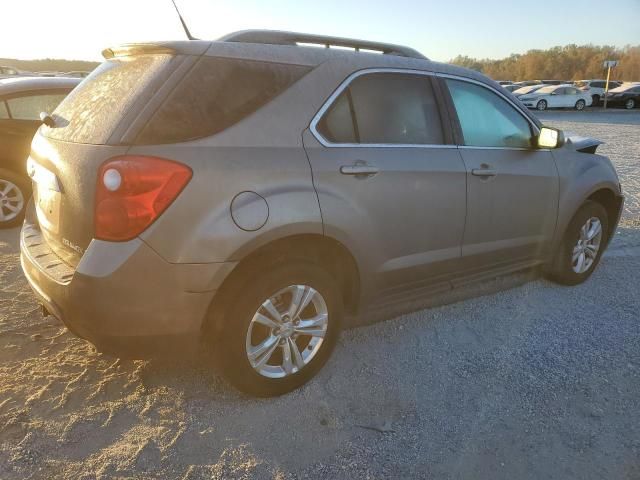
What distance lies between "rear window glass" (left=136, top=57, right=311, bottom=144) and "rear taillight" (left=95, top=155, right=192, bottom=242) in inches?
5.0

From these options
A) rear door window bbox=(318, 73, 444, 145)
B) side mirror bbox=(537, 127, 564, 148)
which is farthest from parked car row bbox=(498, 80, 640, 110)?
rear door window bbox=(318, 73, 444, 145)

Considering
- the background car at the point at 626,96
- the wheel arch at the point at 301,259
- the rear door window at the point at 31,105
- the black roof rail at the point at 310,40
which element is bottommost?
the background car at the point at 626,96

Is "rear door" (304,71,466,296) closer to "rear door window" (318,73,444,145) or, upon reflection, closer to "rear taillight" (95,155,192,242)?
"rear door window" (318,73,444,145)

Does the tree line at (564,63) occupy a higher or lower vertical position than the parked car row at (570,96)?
lower

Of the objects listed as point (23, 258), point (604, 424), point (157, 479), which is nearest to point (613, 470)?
point (604, 424)

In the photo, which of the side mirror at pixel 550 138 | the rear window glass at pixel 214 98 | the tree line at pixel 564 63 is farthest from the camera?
the tree line at pixel 564 63

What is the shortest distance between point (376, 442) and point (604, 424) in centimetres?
117

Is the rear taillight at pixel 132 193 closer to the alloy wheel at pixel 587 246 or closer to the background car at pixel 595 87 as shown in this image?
the alloy wheel at pixel 587 246

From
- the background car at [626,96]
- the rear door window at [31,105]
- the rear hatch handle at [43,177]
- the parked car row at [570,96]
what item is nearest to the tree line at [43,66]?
the parked car row at [570,96]

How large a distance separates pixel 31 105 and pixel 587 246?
19.3 ft

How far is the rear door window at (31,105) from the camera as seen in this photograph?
5769 millimetres

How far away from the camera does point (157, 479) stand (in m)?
2.23

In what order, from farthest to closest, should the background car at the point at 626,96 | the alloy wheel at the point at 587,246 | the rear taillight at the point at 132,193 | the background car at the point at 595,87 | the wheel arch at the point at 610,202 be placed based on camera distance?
1. the background car at the point at 595,87
2. the background car at the point at 626,96
3. the wheel arch at the point at 610,202
4. the alloy wheel at the point at 587,246
5. the rear taillight at the point at 132,193

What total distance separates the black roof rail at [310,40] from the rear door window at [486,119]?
0.37m
